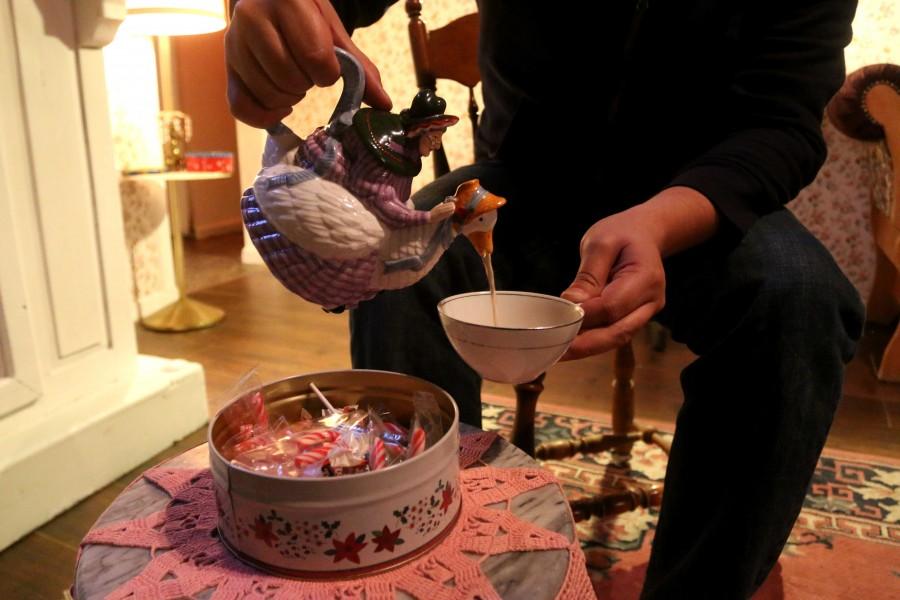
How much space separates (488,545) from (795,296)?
42cm

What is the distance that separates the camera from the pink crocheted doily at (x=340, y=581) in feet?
1.63

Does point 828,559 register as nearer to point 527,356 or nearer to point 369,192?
point 527,356

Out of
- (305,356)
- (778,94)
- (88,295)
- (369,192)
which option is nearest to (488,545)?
(369,192)

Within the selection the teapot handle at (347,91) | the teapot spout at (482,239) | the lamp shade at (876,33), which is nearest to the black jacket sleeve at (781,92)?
the teapot spout at (482,239)

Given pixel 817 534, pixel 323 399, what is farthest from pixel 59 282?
pixel 817 534

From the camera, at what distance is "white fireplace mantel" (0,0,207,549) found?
112 centimetres

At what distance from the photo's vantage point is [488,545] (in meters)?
0.54

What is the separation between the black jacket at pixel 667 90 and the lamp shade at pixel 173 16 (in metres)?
1.09

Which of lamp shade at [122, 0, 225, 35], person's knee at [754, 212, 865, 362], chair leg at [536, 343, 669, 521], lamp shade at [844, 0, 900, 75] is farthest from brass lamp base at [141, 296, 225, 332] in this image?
lamp shade at [844, 0, 900, 75]

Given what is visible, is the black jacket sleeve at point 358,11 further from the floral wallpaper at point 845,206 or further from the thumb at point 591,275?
the floral wallpaper at point 845,206

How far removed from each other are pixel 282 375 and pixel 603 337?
134 cm

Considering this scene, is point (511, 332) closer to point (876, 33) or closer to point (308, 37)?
point (308, 37)

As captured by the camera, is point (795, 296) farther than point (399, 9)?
No

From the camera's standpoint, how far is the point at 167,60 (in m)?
2.63
